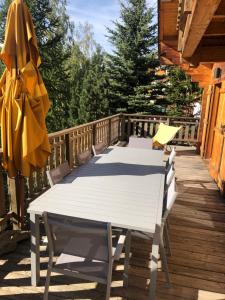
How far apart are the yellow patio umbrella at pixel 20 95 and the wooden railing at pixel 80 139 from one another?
367mm

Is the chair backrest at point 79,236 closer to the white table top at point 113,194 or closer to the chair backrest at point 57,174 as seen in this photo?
the white table top at point 113,194

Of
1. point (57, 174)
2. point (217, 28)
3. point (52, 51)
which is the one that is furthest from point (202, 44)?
point (52, 51)

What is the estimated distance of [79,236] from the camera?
169cm

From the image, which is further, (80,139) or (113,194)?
(80,139)

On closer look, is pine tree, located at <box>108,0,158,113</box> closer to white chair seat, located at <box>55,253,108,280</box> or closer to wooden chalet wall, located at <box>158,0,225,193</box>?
wooden chalet wall, located at <box>158,0,225,193</box>

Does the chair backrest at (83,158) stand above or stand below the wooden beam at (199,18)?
below

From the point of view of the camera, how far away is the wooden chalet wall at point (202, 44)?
151 cm

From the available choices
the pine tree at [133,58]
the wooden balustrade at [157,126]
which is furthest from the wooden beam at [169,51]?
the pine tree at [133,58]

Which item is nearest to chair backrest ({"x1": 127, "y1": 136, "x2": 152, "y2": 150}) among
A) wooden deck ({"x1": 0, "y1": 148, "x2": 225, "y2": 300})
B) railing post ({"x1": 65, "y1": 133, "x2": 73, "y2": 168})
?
railing post ({"x1": 65, "y1": 133, "x2": 73, "y2": 168})

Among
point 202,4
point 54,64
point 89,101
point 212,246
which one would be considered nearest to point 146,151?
point 212,246

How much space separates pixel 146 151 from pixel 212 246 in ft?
5.67

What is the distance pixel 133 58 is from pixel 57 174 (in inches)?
455

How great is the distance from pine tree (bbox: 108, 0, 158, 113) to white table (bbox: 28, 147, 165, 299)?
10.2m

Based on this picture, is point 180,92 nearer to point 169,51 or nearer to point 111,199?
point 169,51
